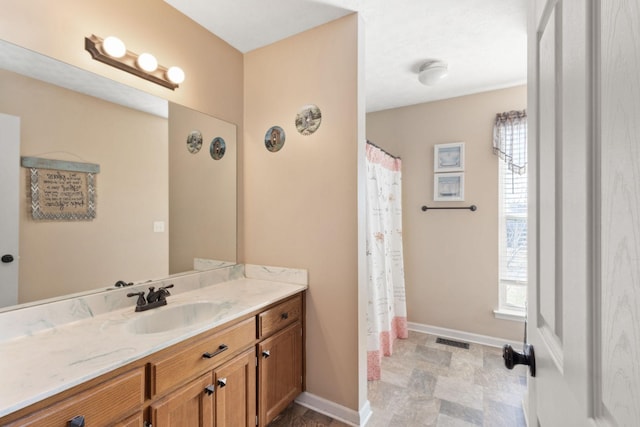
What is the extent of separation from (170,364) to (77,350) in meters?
0.32

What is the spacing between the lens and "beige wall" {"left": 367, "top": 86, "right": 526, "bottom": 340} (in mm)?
2859

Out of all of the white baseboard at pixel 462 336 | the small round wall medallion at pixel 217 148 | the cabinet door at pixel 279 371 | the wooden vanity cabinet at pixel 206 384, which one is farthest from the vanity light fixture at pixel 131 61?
the white baseboard at pixel 462 336

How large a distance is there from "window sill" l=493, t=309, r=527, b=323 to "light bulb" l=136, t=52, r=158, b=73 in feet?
11.3

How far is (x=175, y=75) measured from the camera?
174 cm

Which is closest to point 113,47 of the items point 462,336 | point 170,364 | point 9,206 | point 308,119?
point 9,206

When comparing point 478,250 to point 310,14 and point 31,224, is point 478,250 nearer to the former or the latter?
point 310,14

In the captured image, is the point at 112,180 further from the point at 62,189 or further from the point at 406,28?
the point at 406,28

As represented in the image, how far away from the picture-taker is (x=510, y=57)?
2.28 m

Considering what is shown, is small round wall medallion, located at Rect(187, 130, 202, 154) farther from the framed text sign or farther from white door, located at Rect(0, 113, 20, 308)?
white door, located at Rect(0, 113, 20, 308)

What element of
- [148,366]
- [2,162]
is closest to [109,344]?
[148,366]

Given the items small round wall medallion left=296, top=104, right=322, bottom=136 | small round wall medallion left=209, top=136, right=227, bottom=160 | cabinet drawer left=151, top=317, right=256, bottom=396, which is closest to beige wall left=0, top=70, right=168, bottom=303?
small round wall medallion left=209, top=136, right=227, bottom=160

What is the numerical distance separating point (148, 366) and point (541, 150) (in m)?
1.46

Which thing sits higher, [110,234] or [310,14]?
[310,14]

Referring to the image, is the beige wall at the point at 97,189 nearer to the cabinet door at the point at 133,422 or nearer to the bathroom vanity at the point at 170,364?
the bathroom vanity at the point at 170,364
